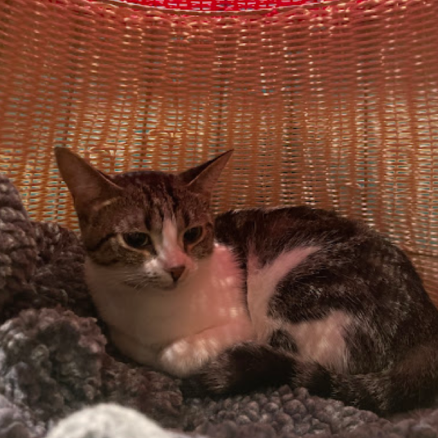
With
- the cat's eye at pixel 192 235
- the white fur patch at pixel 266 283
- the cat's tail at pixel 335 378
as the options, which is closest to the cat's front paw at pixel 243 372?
the cat's tail at pixel 335 378

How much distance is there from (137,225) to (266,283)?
42 cm

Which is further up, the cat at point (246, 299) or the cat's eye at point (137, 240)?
the cat's eye at point (137, 240)

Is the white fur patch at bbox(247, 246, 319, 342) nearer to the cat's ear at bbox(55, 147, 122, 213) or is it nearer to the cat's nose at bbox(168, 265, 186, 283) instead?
the cat's nose at bbox(168, 265, 186, 283)

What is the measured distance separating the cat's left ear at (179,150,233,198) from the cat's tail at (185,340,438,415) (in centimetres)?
46

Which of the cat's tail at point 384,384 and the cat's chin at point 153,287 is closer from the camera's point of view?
the cat's tail at point 384,384

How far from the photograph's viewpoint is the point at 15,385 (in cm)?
85

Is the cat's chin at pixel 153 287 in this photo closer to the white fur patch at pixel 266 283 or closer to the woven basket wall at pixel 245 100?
the white fur patch at pixel 266 283

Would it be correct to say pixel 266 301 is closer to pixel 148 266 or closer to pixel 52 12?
pixel 148 266

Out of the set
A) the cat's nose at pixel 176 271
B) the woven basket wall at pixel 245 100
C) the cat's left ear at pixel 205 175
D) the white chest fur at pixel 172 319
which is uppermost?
the woven basket wall at pixel 245 100

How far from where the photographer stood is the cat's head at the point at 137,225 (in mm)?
1143

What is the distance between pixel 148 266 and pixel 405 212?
2.89 feet

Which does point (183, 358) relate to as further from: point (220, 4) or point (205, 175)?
point (220, 4)

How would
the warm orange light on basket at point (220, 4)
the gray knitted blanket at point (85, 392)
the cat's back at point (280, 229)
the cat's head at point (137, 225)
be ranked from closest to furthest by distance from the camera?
the gray knitted blanket at point (85, 392), the cat's head at point (137, 225), the cat's back at point (280, 229), the warm orange light on basket at point (220, 4)

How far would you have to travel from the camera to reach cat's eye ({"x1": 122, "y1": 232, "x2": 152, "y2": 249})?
1.16 m
